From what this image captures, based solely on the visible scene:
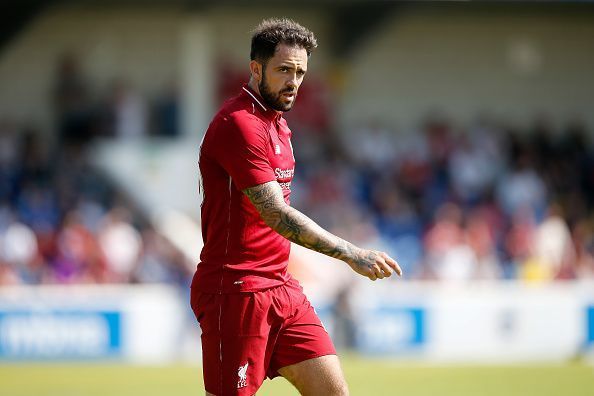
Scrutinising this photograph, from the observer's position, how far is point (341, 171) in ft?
61.5

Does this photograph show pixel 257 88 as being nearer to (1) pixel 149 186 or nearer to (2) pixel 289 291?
(2) pixel 289 291

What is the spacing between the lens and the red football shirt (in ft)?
17.7

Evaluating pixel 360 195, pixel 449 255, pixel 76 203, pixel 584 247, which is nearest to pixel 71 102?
pixel 76 203

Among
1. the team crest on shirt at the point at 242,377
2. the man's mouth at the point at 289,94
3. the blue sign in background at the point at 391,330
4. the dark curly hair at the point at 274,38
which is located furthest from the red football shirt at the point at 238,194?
the blue sign in background at the point at 391,330

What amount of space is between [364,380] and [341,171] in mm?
6960

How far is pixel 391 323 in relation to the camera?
15.5 meters

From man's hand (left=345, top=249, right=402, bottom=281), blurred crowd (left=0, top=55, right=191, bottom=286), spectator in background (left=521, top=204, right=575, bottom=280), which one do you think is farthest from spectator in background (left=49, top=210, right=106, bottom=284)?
man's hand (left=345, top=249, right=402, bottom=281)

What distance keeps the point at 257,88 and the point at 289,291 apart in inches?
42.2

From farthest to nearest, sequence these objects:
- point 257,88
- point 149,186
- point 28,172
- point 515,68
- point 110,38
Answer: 1. point 515,68
2. point 110,38
3. point 149,186
4. point 28,172
5. point 257,88

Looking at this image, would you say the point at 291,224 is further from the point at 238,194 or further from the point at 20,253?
the point at 20,253

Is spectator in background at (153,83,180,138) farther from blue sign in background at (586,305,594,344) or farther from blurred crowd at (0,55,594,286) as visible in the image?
blue sign in background at (586,305,594,344)

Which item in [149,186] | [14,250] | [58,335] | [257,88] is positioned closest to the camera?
[257,88]

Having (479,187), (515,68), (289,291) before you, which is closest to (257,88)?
(289,291)

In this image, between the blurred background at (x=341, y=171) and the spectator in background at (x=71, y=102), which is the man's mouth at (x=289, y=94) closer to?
the blurred background at (x=341, y=171)
